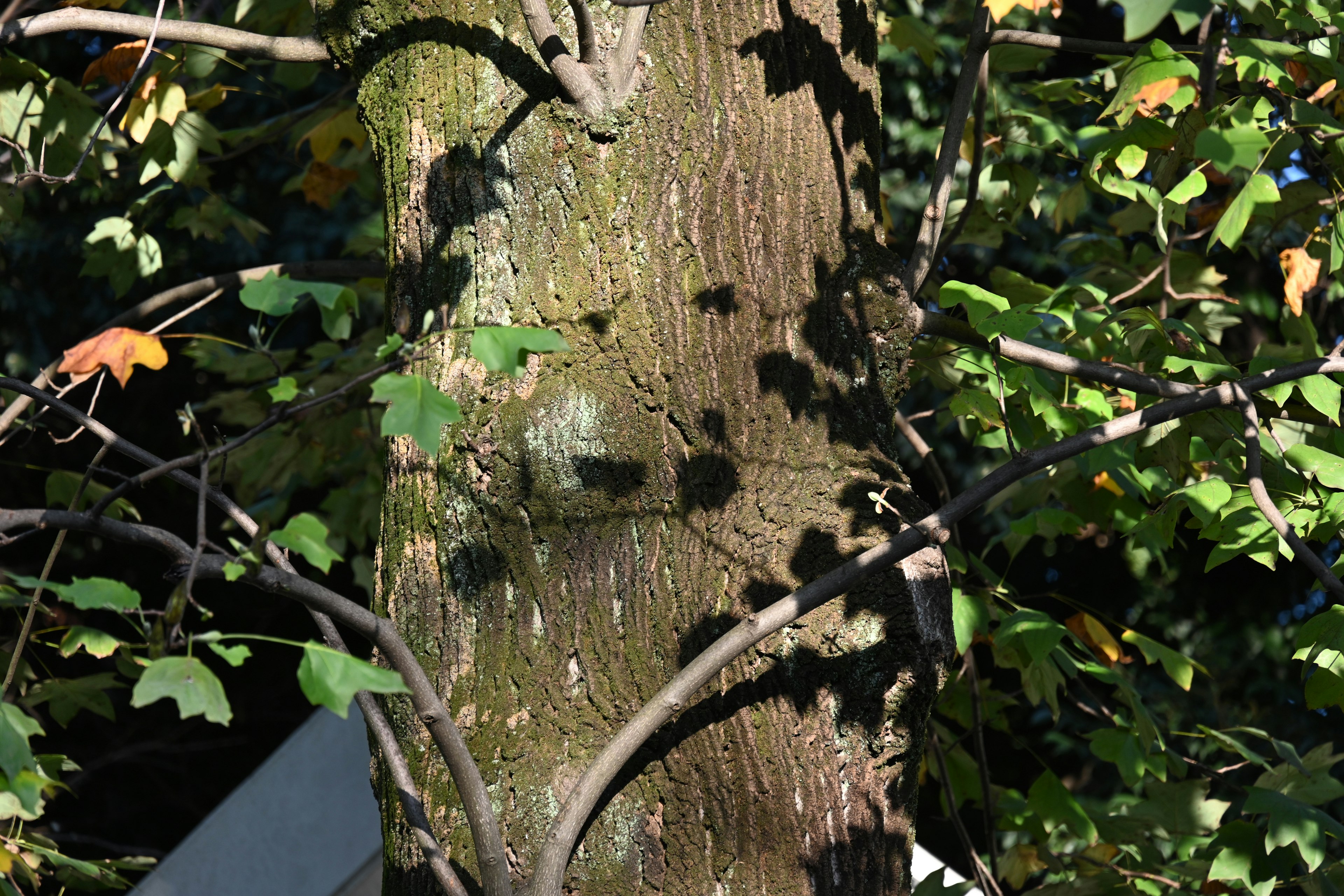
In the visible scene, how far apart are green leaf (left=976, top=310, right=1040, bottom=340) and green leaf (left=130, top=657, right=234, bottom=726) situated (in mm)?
1052

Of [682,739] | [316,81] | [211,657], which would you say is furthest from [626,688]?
[316,81]

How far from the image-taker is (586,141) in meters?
1.29

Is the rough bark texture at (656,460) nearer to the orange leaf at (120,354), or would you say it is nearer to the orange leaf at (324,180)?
the orange leaf at (120,354)

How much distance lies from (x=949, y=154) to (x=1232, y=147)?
737 millimetres

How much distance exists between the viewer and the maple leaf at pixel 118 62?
2088 mm

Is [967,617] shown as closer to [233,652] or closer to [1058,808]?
[1058,808]

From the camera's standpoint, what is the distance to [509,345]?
2.61ft

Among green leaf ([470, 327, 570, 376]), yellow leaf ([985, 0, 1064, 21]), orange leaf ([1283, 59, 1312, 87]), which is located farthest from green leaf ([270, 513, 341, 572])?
orange leaf ([1283, 59, 1312, 87])

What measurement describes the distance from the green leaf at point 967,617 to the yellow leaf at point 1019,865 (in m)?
0.96

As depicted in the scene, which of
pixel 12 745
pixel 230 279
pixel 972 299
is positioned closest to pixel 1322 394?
pixel 972 299

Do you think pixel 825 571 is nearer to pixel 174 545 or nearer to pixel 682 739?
pixel 682 739

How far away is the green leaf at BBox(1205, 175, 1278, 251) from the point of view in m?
1.48

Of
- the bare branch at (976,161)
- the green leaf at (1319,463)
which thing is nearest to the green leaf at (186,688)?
the bare branch at (976,161)

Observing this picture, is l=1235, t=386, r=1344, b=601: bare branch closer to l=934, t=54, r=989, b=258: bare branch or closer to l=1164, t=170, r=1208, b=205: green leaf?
l=1164, t=170, r=1208, b=205: green leaf
